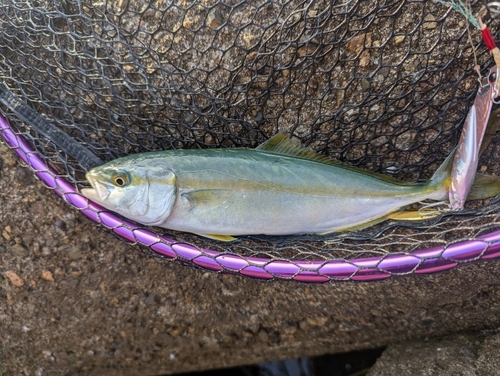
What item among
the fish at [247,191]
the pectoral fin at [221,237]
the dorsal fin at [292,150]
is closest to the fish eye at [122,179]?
the fish at [247,191]

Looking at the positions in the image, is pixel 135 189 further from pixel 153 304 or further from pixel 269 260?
pixel 153 304

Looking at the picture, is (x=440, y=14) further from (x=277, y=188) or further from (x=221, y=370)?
(x=221, y=370)

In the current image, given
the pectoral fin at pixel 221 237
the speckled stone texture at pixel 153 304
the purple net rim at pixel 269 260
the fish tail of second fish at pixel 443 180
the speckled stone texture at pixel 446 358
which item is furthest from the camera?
the speckled stone texture at pixel 153 304

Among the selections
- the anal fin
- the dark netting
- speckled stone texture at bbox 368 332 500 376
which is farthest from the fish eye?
speckled stone texture at bbox 368 332 500 376

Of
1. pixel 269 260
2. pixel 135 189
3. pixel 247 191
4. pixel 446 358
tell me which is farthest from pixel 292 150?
pixel 446 358

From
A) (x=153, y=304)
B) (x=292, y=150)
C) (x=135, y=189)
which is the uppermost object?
(x=292, y=150)

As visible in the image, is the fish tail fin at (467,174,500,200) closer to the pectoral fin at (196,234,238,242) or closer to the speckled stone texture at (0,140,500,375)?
the speckled stone texture at (0,140,500,375)

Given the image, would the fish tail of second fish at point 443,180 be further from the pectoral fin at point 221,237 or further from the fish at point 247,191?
the pectoral fin at point 221,237
